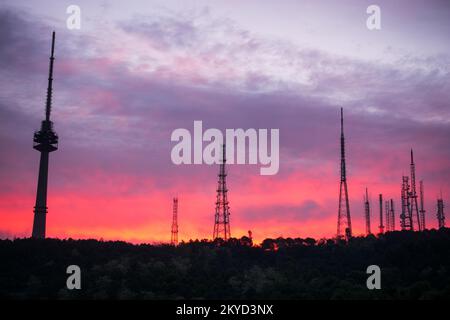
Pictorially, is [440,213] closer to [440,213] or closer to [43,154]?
[440,213]

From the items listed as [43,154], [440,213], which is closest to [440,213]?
[440,213]

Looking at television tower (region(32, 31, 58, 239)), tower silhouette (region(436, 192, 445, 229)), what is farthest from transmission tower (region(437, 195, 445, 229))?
television tower (region(32, 31, 58, 239))

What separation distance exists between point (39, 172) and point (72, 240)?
2929 cm

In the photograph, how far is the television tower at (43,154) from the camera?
152 metres

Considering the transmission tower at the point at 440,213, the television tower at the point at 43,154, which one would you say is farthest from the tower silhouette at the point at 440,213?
the television tower at the point at 43,154

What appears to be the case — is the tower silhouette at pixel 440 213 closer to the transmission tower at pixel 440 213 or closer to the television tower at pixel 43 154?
the transmission tower at pixel 440 213

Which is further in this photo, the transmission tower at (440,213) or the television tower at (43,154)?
the transmission tower at (440,213)

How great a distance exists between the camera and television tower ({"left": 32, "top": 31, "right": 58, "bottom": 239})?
5979 inches

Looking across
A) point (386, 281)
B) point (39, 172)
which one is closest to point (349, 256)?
point (386, 281)

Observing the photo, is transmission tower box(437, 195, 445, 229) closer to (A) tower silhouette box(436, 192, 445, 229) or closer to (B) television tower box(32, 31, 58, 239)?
(A) tower silhouette box(436, 192, 445, 229)

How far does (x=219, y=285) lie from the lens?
136m
